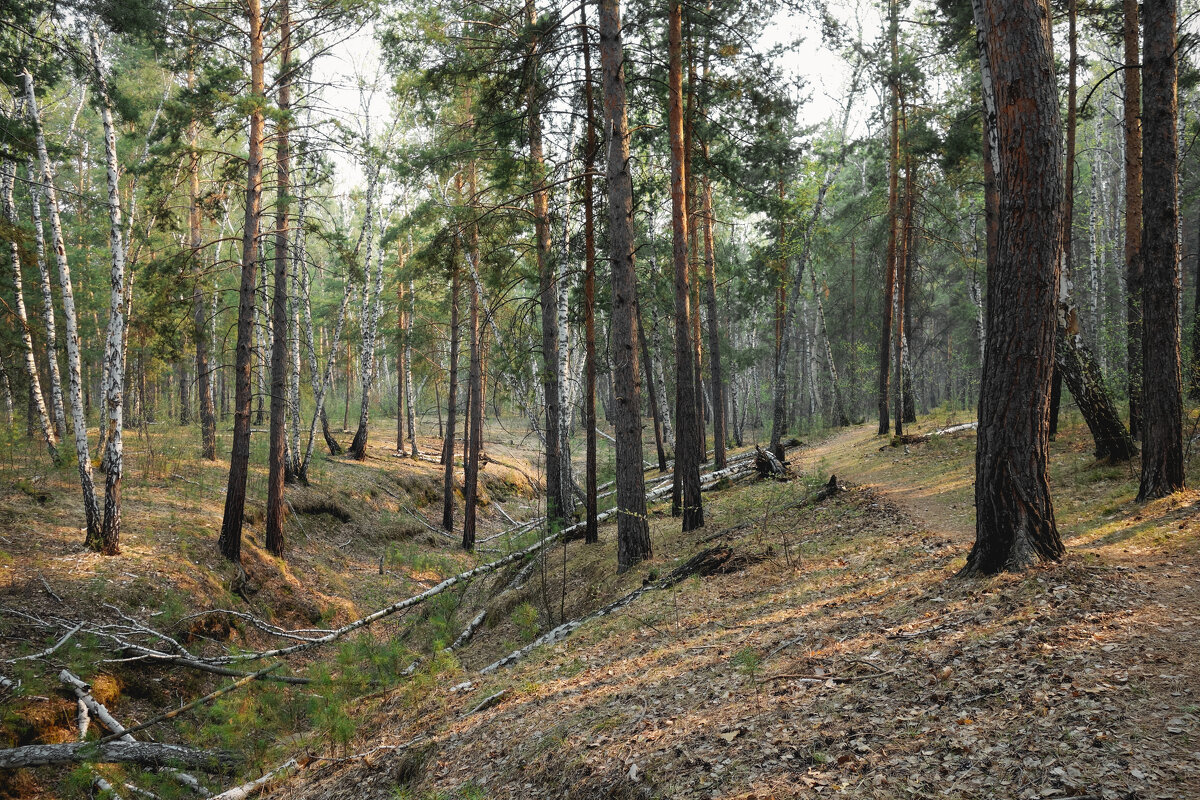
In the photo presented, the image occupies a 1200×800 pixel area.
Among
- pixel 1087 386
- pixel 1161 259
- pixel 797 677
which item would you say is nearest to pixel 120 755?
pixel 797 677

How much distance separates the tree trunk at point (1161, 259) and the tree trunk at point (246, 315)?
41.0 feet

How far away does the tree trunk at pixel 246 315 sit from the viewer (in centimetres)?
1090

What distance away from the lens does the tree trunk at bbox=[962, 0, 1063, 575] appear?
4980 mm

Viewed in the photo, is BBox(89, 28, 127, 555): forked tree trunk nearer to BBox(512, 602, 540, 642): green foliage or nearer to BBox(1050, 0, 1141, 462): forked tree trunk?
BBox(512, 602, 540, 642): green foliage

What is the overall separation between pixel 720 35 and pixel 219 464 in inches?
591

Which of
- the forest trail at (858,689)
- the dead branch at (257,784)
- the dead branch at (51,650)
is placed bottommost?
the dead branch at (257,784)

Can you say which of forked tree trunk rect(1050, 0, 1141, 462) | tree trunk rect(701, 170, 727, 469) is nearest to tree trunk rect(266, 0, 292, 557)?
tree trunk rect(701, 170, 727, 469)

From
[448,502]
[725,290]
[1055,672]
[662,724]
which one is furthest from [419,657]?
[725,290]

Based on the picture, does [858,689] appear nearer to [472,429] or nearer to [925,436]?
[472,429]

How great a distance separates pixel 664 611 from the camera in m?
7.14

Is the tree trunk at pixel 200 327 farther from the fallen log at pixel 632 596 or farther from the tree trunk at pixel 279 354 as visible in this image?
the fallen log at pixel 632 596

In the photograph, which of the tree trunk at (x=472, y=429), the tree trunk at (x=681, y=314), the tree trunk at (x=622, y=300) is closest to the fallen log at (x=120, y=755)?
the tree trunk at (x=622, y=300)

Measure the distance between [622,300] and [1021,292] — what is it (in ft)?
15.9

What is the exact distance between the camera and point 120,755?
6.13 meters
